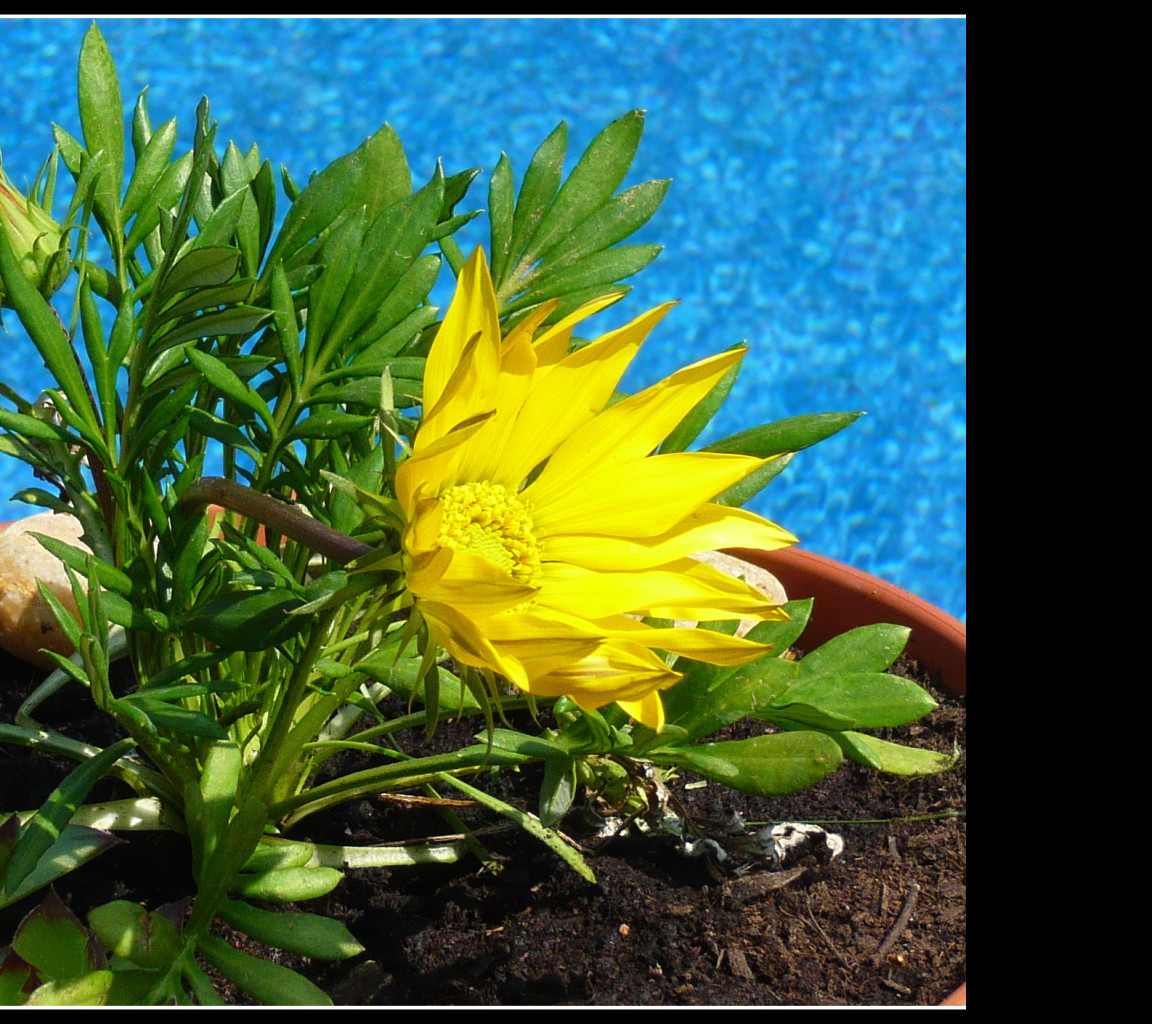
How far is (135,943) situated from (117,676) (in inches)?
19.5

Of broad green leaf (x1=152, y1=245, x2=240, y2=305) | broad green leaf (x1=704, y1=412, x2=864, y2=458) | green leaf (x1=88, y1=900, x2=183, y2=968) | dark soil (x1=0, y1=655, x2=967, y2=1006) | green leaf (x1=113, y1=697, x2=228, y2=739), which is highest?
broad green leaf (x1=152, y1=245, x2=240, y2=305)

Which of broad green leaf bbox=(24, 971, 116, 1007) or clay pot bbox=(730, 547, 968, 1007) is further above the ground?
clay pot bbox=(730, 547, 968, 1007)

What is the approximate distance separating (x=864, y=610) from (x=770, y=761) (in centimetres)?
48

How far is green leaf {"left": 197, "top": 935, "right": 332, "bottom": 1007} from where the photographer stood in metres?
0.68

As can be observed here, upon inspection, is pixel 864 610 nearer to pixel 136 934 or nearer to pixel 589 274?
pixel 589 274

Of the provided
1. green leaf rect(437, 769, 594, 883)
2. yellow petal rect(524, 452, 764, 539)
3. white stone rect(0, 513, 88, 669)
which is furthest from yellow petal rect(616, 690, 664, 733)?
white stone rect(0, 513, 88, 669)

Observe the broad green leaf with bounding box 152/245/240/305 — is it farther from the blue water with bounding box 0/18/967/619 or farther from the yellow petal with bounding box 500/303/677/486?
the blue water with bounding box 0/18/967/619

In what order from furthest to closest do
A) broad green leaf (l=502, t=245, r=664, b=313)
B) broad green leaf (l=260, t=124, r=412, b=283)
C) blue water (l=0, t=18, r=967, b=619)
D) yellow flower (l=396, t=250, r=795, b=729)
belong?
blue water (l=0, t=18, r=967, b=619)
broad green leaf (l=502, t=245, r=664, b=313)
broad green leaf (l=260, t=124, r=412, b=283)
yellow flower (l=396, t=250, r=795, b=729)

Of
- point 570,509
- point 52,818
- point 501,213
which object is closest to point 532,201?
point 501,213

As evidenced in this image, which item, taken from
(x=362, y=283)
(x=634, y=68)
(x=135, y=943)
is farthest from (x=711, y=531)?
(x=634, y=68)

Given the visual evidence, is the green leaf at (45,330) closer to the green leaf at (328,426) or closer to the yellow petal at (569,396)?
the green leaf at (328,426)

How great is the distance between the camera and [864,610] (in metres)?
1.21

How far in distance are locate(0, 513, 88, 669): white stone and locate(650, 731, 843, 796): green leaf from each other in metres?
0.62

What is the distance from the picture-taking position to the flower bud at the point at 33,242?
2.33 feet
